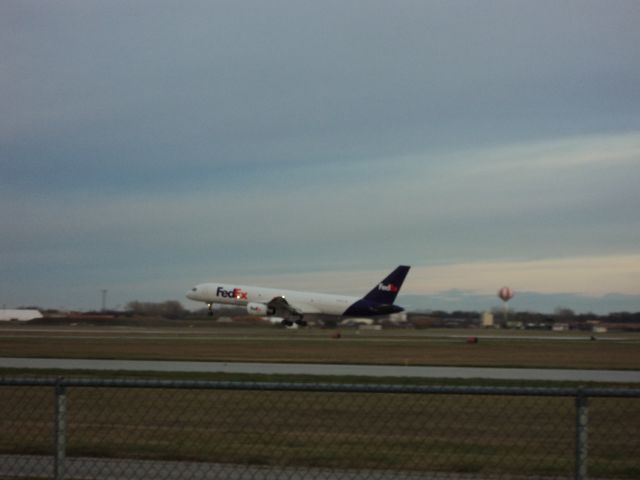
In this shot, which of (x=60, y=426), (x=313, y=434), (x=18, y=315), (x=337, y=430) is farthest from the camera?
(x=18, y=315)

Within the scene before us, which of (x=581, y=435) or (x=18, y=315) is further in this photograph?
(x=18, y=315)

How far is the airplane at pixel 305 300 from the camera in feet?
255

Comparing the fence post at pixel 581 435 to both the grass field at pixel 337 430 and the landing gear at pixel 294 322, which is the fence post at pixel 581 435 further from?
the landing gear at pixel 294 322

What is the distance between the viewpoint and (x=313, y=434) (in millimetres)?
12289

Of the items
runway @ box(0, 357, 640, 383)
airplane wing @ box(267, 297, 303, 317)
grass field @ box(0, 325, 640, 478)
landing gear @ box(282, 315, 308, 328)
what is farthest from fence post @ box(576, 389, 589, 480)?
landing gear @ box(282, 315, 308, 328)

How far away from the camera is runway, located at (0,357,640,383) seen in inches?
1061

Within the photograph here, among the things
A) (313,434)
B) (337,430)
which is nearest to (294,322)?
(337,430)

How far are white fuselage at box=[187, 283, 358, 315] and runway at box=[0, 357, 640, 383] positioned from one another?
45.1 meters

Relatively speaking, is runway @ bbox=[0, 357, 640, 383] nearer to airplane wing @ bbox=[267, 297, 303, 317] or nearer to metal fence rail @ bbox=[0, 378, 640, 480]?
metal fence rail @ bbox=[0, 378, 640, 480]

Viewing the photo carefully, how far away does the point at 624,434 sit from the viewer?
42.4ft

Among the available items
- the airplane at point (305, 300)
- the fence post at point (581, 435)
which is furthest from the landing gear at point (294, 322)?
the fence post at point (581, 435)

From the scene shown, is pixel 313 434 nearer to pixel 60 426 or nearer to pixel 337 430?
pixel 337 430

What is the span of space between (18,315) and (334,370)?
9199cm

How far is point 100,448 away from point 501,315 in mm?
144344
